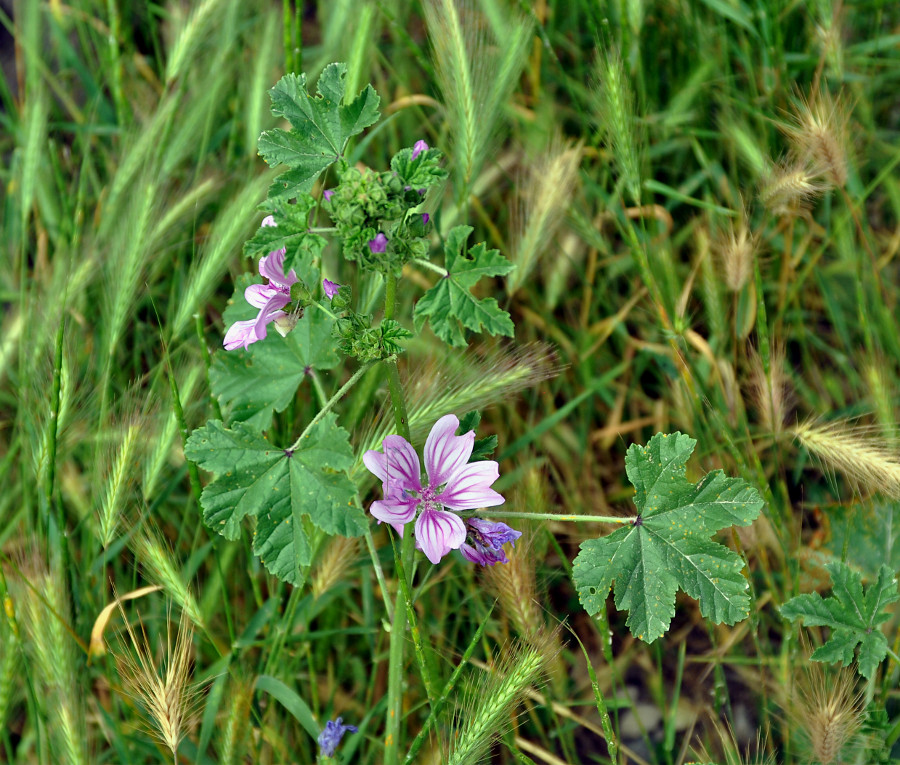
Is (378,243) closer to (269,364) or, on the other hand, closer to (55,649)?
(269,364)

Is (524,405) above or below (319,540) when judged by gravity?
below

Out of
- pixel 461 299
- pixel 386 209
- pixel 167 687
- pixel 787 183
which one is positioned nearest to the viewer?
pixel 386 209

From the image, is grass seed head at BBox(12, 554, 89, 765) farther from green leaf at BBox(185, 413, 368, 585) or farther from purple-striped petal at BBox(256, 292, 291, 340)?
purple-striped petal at BBox(256, 292, 291, 340)

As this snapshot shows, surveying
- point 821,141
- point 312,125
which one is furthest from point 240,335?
point 821,141

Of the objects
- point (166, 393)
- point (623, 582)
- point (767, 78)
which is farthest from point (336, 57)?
point (623, 582)

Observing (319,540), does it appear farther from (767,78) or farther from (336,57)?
(767,78)

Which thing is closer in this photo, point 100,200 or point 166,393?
point 166,393
